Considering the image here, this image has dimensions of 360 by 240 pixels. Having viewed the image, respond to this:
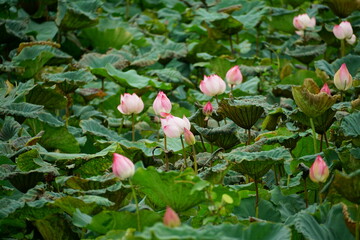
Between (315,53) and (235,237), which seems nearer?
(235,237)

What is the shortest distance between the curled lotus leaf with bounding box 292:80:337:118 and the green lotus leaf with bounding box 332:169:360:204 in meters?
0.42

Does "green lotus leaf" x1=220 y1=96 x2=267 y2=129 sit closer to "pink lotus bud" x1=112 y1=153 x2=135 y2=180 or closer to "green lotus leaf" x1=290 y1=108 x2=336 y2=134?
"green lotus leaf" x1=290 y1=108 x2=336 y2=134

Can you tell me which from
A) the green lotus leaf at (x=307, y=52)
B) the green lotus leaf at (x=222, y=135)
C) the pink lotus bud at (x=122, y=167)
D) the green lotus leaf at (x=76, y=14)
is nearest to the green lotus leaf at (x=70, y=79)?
the green lotus leaf at (x=222, y=135)

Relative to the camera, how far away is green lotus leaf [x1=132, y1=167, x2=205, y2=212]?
1459 millimetres

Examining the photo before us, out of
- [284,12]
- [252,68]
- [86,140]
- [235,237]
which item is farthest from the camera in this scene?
[284,12]

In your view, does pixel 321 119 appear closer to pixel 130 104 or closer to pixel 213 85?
pixel 213 85

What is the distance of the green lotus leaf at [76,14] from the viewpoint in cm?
359

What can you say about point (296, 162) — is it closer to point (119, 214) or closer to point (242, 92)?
point (119, 214)

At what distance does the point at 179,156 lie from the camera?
2.29m

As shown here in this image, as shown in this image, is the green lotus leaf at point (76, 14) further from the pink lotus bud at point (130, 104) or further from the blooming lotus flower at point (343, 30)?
the pink lotus bud at point (130, 104)

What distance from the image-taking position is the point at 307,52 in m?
3.37

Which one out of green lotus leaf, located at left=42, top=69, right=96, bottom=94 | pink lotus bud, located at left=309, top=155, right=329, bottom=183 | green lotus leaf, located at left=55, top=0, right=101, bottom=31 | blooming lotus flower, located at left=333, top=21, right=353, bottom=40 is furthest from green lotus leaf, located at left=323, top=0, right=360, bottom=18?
pink lotus bud, located at left=309, top=155, right=329, bottom=183

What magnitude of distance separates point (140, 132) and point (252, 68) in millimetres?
709

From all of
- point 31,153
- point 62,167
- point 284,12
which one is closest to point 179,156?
point 62,167
